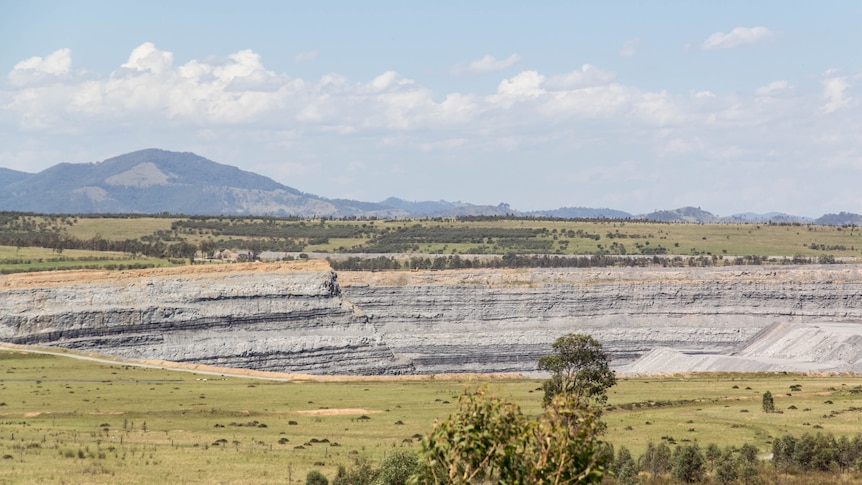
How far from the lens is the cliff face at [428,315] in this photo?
11775 centimetres

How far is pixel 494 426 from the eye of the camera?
2170cm

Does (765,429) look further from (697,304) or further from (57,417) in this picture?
(697,304)

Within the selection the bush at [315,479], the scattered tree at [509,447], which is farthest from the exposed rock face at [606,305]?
the scattered tree at [509,447]

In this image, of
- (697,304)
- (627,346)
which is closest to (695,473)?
(627,346)

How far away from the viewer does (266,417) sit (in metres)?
69.4

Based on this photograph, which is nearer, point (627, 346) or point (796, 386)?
point (796, 386)

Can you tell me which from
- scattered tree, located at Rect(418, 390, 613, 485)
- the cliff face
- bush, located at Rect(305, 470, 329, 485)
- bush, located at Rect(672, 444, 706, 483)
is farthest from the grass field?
scattered tree, located at Rect(418, 390, 613, 485)

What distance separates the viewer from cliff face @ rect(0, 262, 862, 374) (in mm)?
117750

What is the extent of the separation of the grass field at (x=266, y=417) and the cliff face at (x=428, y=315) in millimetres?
14337

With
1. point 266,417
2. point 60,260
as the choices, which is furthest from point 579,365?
point 60,260

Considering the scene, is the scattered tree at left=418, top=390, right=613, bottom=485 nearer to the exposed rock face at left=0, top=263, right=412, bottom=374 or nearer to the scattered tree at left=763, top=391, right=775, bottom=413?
the scattered tree at left=763, top=391, right=775, bottom=413

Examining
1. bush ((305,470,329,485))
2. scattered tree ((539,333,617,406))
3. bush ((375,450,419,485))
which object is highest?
scattered tree ((539,333,617,406))

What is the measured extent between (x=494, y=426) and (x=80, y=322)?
10388 cm

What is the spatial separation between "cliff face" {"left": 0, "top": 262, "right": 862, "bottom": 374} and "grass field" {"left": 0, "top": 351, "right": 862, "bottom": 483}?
1434cm
